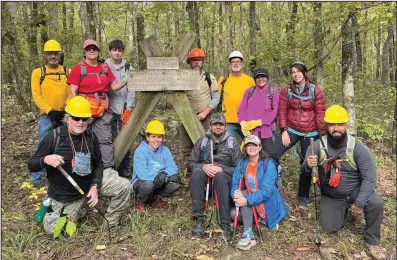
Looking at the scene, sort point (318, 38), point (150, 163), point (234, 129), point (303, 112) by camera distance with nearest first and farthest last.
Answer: point (150, 163) → point (303, 112) → point (234, 129) → point (318, 38)

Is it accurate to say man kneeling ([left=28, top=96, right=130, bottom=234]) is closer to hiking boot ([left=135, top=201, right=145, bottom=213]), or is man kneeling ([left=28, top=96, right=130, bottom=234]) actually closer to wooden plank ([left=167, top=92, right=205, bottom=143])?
hiking boot ([left=135, top=201, right=145, bottom=213])

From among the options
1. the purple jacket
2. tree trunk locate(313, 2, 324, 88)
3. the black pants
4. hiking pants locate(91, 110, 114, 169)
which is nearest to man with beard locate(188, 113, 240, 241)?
the purple jacket

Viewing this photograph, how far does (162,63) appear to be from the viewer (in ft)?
19.9

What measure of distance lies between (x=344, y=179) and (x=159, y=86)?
3.28 metres

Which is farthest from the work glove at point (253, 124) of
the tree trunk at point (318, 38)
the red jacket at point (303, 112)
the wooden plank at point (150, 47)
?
the tree trunk at point (318, 38)

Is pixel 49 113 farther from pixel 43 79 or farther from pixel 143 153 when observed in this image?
pixel 143 153

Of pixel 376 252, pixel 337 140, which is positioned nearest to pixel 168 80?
pixel 337 140

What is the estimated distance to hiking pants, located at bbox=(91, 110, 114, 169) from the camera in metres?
6.06

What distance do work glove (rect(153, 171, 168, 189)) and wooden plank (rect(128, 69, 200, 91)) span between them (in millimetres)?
1457

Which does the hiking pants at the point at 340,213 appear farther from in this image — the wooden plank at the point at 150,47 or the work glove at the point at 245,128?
the wooden plank at the point at 150,47

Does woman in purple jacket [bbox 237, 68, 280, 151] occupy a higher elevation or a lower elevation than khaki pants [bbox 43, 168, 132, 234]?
higher

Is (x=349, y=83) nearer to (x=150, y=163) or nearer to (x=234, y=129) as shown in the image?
(x=234, y=129)

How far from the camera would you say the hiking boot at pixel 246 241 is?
4.93 metres

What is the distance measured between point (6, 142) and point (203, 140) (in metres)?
5.70
